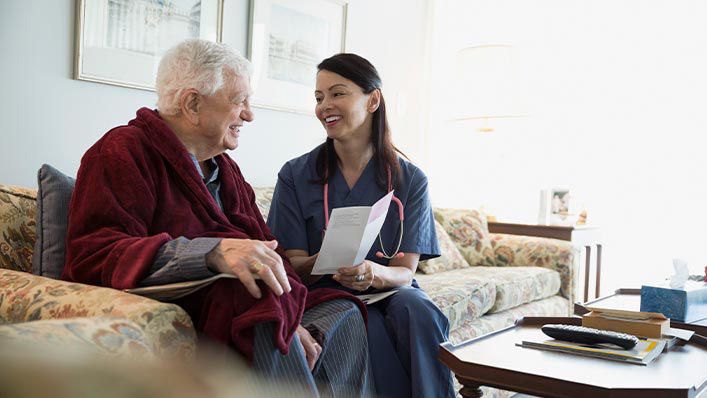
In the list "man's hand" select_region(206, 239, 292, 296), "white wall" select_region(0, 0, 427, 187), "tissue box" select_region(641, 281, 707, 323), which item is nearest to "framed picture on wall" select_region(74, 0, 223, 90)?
"white wall" select_region(0, 0, 427, 187)

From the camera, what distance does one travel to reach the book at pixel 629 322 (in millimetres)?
1800

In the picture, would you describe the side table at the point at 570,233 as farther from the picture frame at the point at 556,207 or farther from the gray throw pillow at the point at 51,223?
the gray throw pillow at the point at 51,223

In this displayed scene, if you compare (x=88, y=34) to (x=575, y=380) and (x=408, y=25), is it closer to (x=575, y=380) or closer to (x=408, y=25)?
(x=575, y=380)

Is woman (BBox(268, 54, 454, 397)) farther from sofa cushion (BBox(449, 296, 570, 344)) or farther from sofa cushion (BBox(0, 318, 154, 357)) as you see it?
sofa cushion (BBox(0, 318, 154, 357))

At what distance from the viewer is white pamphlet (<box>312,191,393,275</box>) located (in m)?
1.62

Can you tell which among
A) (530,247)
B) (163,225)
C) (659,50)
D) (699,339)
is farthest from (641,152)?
(163,225)

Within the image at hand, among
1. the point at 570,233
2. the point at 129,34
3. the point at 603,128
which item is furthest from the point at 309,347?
the point at 603,128

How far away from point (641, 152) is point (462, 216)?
4.36 feet

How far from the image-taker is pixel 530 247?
11.2ft

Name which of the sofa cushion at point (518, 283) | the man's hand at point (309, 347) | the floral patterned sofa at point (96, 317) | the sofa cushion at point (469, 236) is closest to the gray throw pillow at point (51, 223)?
the floral patterned sofa at point (96, 317)

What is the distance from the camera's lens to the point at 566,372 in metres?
1.43

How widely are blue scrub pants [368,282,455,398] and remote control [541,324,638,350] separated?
0.94ft

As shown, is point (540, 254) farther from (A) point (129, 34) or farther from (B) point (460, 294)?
(A) point (129, 34)

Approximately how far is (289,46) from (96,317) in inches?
102
